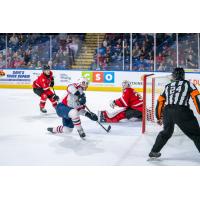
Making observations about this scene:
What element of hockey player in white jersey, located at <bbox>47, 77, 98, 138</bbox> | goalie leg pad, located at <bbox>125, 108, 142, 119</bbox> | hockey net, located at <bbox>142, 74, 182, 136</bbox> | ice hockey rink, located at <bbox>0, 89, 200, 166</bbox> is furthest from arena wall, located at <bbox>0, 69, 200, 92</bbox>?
hockey player in white jersey, located at <bbox>47, 77, 98, 138</bbox>

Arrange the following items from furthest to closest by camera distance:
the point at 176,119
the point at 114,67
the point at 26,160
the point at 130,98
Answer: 1. the point at 114,67
2. the point at 130,98
3. the point at 26,160
4. the point at 176,119

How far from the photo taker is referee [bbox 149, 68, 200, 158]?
131 inches

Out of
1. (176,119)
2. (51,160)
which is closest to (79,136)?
(51,160)

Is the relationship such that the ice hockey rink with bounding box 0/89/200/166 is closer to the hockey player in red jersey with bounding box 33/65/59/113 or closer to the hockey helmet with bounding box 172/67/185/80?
the hockey player in red jersey with bounding box 33/65/59/113

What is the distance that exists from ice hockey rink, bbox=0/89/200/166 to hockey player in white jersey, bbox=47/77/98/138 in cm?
10

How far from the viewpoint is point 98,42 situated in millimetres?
9523

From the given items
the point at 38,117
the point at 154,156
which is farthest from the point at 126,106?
the point at 154,156

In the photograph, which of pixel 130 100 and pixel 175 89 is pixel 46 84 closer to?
pixel 130 100

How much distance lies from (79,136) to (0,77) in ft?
17.3

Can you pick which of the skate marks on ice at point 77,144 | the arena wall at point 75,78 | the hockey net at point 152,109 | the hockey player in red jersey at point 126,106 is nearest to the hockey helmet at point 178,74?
the skate marks on ice at point 77,144

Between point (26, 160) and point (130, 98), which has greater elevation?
point (130, 98)

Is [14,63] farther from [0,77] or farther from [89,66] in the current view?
[89,66]

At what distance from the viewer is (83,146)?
4.04m

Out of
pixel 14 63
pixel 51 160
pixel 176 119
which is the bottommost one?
pixel 51 160
